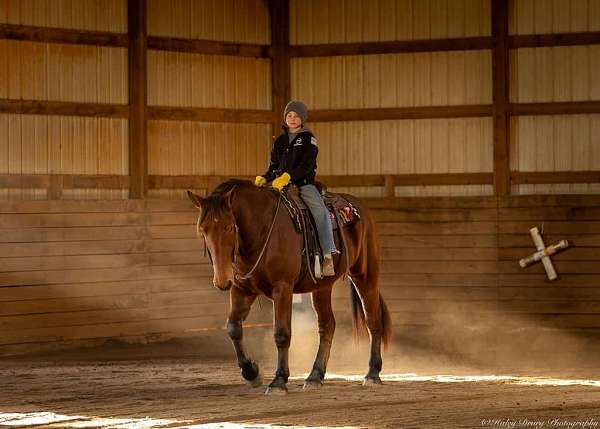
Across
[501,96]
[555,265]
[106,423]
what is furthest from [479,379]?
[501,96]

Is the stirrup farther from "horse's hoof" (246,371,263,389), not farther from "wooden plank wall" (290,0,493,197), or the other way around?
"wooden plank wall" (290,0,493,197)

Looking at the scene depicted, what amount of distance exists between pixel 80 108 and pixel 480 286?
220 inches

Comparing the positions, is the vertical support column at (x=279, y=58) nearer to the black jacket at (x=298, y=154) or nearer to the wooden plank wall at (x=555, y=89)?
the wooden plank wall at (x=555, y=89)

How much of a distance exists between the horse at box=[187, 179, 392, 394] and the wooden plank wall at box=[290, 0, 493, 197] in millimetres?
5569

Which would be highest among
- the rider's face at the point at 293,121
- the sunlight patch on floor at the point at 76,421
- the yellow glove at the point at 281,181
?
the rider's face at the point at 293,121

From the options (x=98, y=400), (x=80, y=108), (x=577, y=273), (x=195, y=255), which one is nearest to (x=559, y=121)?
(x=577, y=273)

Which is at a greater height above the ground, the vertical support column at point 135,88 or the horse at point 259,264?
the vertical support column at point 135,88

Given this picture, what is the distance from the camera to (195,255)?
15.0m

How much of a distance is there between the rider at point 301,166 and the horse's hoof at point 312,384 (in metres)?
0.89

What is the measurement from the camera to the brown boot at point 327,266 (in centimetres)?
961

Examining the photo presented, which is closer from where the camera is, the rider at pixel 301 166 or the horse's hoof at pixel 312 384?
the horse's hoof at pixel 312 384

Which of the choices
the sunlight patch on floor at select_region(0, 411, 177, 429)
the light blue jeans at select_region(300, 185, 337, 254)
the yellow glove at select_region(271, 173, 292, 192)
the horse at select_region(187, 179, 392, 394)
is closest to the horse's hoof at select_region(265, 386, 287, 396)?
the horse at select_region(187, 179, 392, 394)

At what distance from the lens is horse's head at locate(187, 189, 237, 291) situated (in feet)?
28.1

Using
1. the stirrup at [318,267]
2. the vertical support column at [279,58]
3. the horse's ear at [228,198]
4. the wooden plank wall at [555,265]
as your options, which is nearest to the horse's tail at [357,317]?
the stirrup at [318,267]
